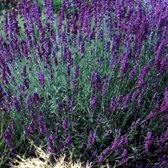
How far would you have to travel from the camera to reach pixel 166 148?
2.73 meters

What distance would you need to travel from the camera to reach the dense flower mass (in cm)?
254

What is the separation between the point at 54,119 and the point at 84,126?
252mm

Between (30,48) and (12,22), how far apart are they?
0.92 ft

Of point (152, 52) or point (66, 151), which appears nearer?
point (66, 151)

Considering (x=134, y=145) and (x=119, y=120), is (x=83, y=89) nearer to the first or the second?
(x=119, y=120)

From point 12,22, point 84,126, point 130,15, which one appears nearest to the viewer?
point 84,126

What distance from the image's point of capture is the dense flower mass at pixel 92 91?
8.34ft

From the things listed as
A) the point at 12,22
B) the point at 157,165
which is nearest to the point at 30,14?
the point at 12,22

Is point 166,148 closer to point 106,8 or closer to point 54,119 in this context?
point 54,119

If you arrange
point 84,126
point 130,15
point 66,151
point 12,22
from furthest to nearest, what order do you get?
point 130,15
point 12,22
point 84,126
point 66,151

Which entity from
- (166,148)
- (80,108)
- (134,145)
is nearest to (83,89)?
(80,108)

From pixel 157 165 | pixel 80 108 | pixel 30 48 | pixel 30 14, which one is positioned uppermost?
pixel 30 14

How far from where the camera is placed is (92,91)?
2633 mm

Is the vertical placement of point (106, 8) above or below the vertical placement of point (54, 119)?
above
